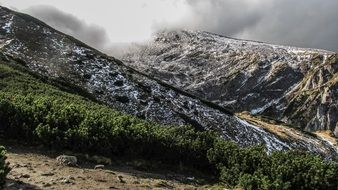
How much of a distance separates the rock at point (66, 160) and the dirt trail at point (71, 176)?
22 centimetres

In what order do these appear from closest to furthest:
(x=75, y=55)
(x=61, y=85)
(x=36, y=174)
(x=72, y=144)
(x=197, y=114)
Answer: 1. (x=36, y=174)
2. (x=72, y=144)
3. (x=61, y=85)
4. (x=197, y=114)
5. (x=75, y=55)

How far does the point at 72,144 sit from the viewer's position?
21.4 meters

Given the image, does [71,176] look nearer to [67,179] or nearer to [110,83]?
[67,179]

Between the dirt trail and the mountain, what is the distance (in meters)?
66.9

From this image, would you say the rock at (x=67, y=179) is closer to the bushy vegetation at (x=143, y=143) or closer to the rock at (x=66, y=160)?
the rock at (x=66, y=160)

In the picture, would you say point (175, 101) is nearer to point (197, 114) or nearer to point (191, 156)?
point (197, 114)

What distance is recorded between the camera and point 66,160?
18891 millimetres

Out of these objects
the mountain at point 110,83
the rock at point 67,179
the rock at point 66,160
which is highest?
the mountain at point 110,83

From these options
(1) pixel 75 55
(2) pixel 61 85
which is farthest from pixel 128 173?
(1) pixel 75 55

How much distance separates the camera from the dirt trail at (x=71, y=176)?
16.2 m

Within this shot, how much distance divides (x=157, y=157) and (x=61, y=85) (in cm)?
6374

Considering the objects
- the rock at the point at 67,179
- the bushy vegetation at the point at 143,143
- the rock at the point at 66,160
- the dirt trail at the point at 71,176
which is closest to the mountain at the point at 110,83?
the bushy vegetation at the point at 143,143

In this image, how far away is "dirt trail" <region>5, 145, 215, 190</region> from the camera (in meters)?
16.2

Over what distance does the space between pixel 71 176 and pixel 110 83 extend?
83772 mm
